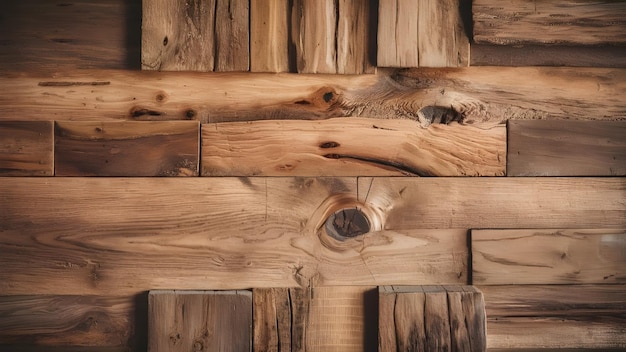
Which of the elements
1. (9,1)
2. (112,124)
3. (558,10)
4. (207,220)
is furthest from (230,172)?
(558,10)

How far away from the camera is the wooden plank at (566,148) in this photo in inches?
52.2

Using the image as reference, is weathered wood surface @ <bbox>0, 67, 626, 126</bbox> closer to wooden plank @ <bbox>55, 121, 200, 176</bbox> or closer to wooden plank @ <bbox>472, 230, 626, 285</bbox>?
wooden plank @ <bbox>55, 121, 200, 176</bbox>

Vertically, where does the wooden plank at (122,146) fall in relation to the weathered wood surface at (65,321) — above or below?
above

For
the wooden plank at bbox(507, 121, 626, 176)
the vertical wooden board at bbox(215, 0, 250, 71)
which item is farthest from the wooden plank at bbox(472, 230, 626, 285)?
the vertical wooden board at bbox(215, 0, 250, 71)

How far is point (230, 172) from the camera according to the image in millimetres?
1306

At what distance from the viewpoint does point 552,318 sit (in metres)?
1.33

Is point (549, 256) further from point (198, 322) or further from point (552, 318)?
point (198, 322)

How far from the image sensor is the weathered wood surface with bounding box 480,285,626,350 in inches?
52.2

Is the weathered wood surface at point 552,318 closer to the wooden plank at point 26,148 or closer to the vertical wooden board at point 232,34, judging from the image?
the vertical wooden board at point 232,34

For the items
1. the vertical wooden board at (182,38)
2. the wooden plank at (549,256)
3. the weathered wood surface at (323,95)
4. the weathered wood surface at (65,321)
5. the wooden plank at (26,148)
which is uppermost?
the vertical wooden board at (182,38)

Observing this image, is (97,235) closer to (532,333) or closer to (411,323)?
(411,323)

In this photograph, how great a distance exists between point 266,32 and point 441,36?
1.42ft

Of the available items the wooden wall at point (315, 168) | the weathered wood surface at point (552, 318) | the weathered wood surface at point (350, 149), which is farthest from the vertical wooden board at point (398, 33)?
the weathered wood surface at point (552, 318)

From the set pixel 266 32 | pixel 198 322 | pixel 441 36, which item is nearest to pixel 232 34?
pixel 266 32
